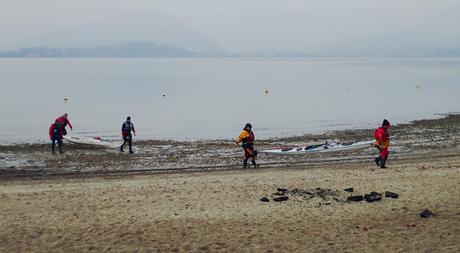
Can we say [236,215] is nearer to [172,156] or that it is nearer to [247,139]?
[247,139]

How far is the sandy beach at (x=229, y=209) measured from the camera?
34.8 ft

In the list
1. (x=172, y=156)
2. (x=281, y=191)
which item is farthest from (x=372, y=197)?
(x=172, y=156)

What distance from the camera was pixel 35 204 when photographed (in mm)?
13797

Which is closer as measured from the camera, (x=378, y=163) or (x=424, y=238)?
A: (x=424, y=238)

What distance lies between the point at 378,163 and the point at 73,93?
6776cm

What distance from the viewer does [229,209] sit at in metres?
13.0

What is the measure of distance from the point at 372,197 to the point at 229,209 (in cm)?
359

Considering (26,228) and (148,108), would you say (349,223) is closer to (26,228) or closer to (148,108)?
(26,228)

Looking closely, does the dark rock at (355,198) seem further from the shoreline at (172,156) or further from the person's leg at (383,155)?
the shoreline at (172,156)

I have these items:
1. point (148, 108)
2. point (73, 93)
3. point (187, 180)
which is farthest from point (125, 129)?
point (73, 93)

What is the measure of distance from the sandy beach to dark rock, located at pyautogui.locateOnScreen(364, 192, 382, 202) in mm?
227

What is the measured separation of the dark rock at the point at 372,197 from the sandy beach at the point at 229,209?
227mm

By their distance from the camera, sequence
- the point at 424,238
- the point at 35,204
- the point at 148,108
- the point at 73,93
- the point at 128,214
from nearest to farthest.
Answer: the point at 424,238, the point at 128,214, the point at 35,204, the point at 148,108, the point at 73,93

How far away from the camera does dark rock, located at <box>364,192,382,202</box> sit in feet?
43.7
